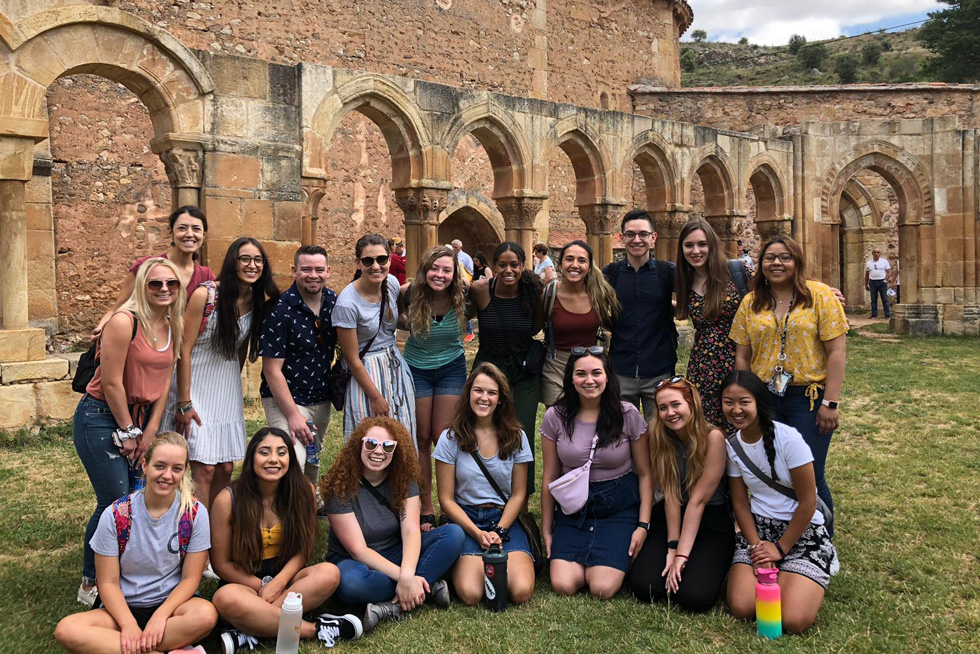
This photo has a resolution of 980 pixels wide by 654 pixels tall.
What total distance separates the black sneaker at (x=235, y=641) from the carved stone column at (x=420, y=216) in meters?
7.09

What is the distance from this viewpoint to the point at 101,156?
1203 cm

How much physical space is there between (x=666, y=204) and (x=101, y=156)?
28.7 ft

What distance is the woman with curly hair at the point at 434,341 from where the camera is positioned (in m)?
4.53

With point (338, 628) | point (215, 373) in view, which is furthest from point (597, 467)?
point (215, 373)

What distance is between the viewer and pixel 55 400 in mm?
7168

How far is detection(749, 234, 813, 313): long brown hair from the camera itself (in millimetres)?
4215

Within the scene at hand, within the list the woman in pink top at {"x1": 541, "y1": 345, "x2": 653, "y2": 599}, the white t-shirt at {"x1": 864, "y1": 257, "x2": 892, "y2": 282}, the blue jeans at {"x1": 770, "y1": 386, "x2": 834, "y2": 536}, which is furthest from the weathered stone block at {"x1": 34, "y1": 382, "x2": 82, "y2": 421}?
the white t-shirt at {"x1": 864, "y1": 257, "x2": 892, "y2": 282}

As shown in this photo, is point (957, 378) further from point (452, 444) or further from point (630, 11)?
point (630, 11)

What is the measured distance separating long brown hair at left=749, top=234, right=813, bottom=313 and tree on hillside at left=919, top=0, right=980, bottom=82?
110ft

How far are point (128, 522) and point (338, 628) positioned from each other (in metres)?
0.97

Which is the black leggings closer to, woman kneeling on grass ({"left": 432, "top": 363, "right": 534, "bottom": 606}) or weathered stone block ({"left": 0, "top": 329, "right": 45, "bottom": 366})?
woman kneeling on grass ({"left": 432, "top": 363, "right": 534, "bottom": 606})

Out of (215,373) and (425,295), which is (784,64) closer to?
(425,295)

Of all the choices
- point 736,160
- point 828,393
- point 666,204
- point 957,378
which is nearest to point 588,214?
point 666,204

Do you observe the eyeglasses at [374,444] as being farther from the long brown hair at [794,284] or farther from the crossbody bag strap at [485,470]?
the long brown hair at [794,284]
